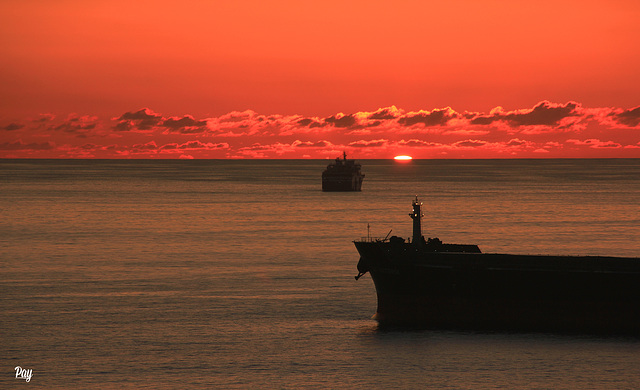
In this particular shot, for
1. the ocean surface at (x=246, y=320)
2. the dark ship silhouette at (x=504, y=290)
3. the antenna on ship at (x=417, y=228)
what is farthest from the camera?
the antenna on ship at (x=417, y=228)

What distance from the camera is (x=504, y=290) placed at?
45.9 m

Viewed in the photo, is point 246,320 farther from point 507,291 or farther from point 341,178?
point 341,178

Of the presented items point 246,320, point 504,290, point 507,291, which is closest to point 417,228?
point 504,290

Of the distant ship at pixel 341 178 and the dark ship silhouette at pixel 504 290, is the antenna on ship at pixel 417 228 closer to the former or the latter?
the dark ship silhouette at pixel 504 290

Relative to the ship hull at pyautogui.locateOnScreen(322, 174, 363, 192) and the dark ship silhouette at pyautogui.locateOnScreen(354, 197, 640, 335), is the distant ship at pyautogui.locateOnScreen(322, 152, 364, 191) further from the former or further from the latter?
the dark ship silhouette at pyautogui.locateOnScreen(354, 197, 640, 335)

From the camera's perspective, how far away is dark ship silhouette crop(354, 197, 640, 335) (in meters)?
44.6

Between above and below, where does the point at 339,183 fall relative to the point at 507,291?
above

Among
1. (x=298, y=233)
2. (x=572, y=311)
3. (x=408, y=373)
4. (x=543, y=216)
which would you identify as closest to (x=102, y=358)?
(x=408, y=373)

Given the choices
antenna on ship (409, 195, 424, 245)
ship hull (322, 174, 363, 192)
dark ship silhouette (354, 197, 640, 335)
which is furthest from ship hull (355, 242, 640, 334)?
ship hull (322, 174, 363, 192)

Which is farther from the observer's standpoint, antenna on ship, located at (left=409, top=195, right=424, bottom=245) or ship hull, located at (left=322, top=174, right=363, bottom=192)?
ship hull, located at (left=322, top=174, right=363, bottom=192)

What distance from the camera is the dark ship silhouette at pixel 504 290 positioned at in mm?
44625

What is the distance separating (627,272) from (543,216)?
287ft

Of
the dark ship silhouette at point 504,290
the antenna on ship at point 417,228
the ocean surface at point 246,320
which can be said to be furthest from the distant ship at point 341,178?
the dark ship silhouette at point 504,290

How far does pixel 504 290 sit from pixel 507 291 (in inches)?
7.3
